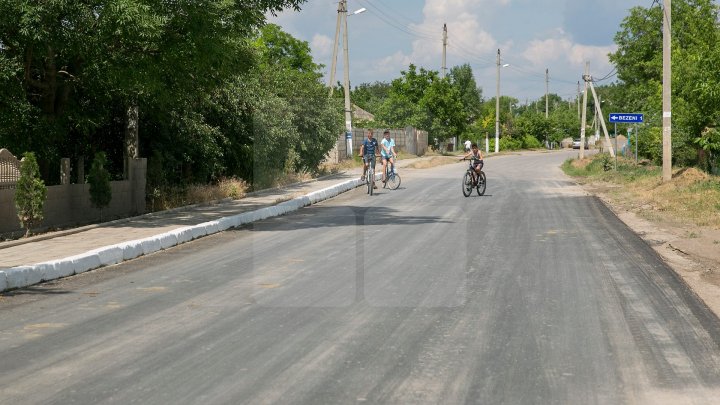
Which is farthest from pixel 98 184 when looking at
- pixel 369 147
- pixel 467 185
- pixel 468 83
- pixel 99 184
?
pixel 468 83

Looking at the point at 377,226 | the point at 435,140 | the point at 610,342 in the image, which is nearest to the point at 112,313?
the point at 610,342

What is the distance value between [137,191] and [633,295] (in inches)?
483

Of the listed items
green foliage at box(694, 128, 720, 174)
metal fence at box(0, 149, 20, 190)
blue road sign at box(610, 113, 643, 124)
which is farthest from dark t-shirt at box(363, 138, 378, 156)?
metal fence at box(0, 149, 20, 190)

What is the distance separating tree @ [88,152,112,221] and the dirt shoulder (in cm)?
1039

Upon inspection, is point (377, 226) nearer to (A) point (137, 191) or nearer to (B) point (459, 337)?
(A) point (137, 191)

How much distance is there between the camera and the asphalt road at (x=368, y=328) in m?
5.23

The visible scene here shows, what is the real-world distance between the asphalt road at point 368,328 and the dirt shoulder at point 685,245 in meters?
0.28

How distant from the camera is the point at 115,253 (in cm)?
1122

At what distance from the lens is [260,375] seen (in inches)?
216

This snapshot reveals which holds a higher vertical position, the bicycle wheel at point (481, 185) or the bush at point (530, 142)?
the bush at point (530, 142)

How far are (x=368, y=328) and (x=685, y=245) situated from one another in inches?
296

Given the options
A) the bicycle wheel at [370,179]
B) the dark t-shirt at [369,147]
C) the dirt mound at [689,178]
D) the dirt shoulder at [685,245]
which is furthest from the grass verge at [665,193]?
the dark t-shirt at [369,147]

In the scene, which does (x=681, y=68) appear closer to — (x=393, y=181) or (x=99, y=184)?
(x=393, y=181)

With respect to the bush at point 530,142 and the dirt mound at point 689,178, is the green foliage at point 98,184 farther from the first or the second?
the bush at point 530,142
